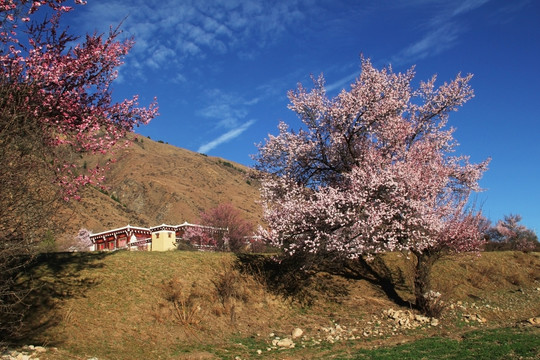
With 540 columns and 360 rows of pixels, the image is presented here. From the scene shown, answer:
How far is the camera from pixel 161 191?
8631cm

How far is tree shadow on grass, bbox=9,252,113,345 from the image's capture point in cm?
1199

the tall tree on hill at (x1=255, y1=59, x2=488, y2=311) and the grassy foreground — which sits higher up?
the tall tree on hill at (x1=255, y1=59, x2=488, y2=311)

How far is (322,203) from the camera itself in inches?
638

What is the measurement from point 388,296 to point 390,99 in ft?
27.9

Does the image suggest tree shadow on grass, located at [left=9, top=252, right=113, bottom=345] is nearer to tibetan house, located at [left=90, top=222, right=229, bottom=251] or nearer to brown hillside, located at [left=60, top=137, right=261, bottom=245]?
tibetan house, located at [left=90, top=222, right=229, bottom=251]

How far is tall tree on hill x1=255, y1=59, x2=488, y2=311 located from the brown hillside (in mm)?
47643

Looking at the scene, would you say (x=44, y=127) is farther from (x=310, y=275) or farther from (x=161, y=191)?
(x=161, y=191)

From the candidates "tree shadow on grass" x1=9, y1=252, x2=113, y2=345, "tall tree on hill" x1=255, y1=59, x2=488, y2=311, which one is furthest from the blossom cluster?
"tree shadow on grass" x1=9, y1=252, x2=113, y2=345

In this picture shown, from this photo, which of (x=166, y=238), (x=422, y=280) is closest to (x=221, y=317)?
(x=422, y=280)

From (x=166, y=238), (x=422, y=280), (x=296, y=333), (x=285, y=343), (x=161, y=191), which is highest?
(x=161, y=191)

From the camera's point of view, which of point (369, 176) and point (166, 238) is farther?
point (166, 238)

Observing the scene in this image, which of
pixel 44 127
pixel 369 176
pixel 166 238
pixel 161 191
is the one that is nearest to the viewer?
pixel 44 127

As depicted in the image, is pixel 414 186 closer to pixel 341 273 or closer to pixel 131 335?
pixel 341 273

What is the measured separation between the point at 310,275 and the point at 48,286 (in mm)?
10786
